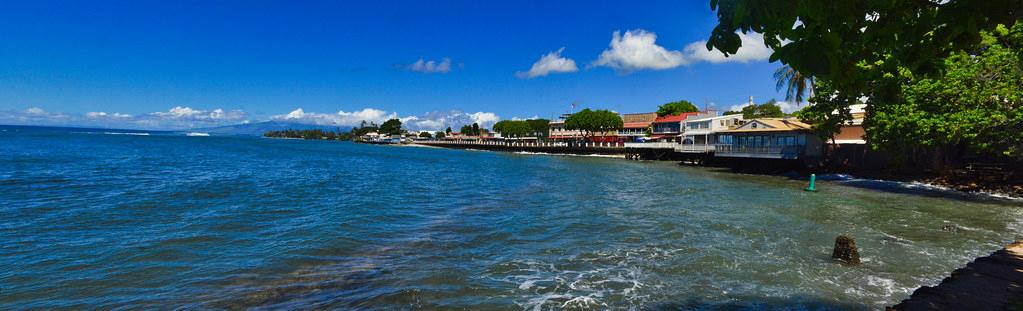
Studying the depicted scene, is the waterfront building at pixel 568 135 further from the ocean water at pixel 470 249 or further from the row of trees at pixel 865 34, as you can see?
the row of trees at pixel 865 34

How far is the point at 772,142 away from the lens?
44812 millimetres

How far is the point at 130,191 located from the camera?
74.7ft

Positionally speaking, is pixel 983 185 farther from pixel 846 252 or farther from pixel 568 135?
pixel 568 135

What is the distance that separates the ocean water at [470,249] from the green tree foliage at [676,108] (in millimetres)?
79595

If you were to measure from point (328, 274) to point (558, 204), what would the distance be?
41.9ft

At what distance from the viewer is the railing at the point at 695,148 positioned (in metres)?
53.5

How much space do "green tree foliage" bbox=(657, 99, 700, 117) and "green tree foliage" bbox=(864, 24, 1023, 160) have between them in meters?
72.2

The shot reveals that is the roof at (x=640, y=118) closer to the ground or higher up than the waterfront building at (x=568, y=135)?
higher up

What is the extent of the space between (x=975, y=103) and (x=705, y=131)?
36252 mm

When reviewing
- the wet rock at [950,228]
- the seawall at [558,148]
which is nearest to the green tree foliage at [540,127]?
the seawall at [558,148]

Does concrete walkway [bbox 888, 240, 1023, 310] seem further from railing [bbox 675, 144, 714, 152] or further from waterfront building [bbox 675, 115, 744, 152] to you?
waterfront building [bbox 675, 115, 744, 152]

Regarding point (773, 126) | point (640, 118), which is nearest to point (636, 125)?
point (640, 118)

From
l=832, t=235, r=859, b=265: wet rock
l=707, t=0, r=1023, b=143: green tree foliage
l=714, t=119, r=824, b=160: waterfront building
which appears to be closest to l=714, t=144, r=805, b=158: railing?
l=714, t=119, r=824, b=160: waterfront building

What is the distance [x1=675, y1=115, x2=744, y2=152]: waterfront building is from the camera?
5561 centimetres
